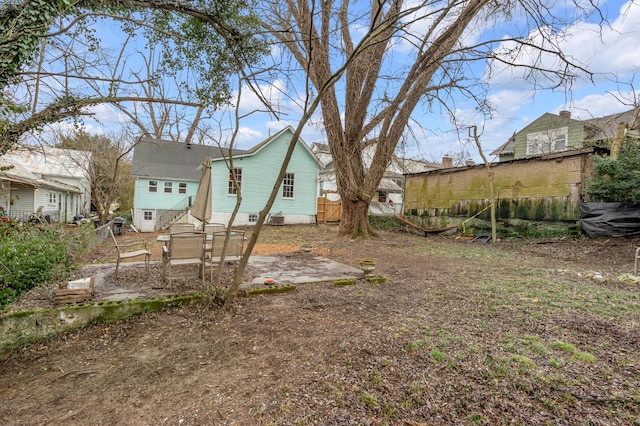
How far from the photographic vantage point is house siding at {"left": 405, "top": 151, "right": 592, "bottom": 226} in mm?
10500

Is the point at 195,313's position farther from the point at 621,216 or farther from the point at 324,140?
the point at 621,216

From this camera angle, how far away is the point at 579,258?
793 cm

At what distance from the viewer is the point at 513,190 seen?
39.9 ft

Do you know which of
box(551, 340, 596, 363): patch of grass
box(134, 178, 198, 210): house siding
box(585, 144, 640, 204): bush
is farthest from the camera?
box(134, 178, 198, 210): house siding

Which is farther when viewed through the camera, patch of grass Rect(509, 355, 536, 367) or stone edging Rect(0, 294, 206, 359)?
stone edging Rect(0, 294, 206, 359)

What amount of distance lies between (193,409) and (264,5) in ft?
18.4

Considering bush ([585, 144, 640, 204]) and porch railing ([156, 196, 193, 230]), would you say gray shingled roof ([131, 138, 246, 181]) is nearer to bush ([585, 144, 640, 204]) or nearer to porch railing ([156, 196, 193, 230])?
porch railing ([156, 196, 193, 230])

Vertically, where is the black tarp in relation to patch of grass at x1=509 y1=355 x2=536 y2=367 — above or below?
above

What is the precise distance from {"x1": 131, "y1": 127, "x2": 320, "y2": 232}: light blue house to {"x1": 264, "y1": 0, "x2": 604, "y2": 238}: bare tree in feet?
24.8

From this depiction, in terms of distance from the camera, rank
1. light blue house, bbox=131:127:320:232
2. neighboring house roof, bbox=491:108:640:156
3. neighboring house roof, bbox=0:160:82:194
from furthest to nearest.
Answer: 1. light blue house, bbox=131:127:320:232
2. neighboring house roof, bbox=491:108:640:156
3. neighboring house roof, bbox=0:160:82:194

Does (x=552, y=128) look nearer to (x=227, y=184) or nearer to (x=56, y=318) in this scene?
(x=227, y=184)

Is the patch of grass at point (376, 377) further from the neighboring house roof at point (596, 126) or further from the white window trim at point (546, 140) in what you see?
the white window trim at point (546, 140)

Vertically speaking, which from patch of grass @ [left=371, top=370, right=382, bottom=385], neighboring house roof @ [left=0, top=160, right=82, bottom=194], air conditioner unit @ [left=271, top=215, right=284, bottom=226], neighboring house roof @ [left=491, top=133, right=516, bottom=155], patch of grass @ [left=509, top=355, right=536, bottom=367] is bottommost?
patch of grass @ [left=371, top=370, right=382, bottom=385]

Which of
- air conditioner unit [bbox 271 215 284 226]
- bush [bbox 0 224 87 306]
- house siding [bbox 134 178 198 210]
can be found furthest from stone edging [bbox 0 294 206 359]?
house siding [bbox 134 178 198 210]
